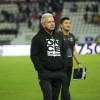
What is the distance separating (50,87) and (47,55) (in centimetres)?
55

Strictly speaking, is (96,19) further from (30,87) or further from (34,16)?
(30,87)

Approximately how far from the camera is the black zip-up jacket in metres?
5.46

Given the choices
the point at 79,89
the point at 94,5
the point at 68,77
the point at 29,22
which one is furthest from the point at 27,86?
the point at 94,5

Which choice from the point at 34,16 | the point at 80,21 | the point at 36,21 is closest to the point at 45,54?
the point at 80,21

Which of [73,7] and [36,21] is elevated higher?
[73,7]

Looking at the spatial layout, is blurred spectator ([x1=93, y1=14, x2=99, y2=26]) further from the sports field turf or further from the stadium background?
the sports field turf

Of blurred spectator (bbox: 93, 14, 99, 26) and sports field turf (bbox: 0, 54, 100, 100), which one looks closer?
sports field turf (bbox: 0, 54, 100, 100)

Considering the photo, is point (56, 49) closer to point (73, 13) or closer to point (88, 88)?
point (88, 88)

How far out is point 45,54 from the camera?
5.48 meters

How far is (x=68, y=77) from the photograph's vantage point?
7266 millimetres

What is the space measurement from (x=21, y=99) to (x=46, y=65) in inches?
137

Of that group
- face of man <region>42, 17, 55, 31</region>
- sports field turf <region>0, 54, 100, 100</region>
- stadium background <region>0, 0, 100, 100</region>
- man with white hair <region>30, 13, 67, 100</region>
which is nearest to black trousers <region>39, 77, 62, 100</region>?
man with white hair <region>30, 13, 67, 100</region>

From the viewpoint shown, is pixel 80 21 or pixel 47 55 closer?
pixel 47 55

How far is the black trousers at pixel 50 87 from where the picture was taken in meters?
5.49
